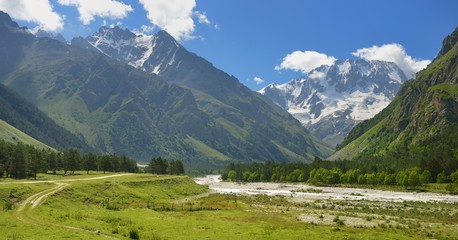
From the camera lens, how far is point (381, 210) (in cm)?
9606

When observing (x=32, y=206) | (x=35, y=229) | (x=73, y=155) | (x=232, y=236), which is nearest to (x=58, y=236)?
(x=35, y=229)

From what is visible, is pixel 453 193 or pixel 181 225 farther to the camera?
pixel 453 193

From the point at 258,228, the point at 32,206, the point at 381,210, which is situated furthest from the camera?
the point at 381,210

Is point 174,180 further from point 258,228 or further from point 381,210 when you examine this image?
point 258,228

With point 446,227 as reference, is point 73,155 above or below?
above

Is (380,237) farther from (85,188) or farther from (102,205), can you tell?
(85,188)

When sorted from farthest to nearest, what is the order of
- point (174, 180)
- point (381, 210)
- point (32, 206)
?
point (174, 180) < point (381, 210) < point (32, 206)

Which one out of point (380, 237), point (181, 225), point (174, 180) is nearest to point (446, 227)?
point (380, 237)

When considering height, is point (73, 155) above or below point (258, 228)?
above

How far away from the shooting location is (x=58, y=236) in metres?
45.8

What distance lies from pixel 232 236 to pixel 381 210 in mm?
53772

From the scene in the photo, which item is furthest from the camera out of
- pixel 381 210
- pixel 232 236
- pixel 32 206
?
pixel 381 210

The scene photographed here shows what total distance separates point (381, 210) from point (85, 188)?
238 ft

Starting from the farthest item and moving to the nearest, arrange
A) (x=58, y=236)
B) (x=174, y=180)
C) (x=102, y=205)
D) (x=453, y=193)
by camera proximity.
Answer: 1. (x=174, y=180)
2. (x=453, y=193)
3. (x=102, y=205)
4. (x=58, y=236)
